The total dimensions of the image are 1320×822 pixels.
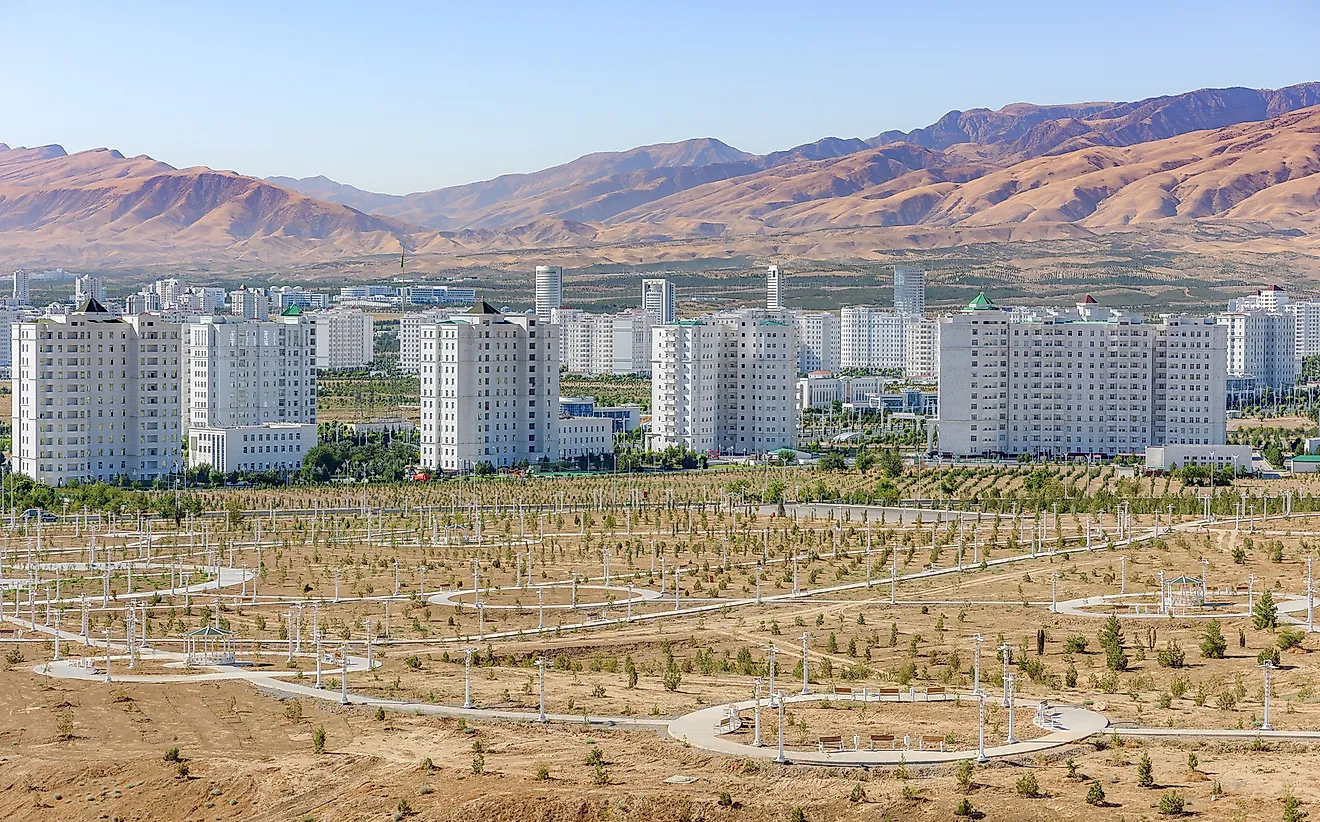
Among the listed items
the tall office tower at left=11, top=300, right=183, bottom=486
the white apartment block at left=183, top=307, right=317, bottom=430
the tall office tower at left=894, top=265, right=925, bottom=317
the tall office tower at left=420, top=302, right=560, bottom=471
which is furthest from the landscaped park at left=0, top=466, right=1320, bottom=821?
the tall office tower at left=894, top=265, right=925, bottom=317

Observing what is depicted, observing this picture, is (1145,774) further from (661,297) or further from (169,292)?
(169,292)

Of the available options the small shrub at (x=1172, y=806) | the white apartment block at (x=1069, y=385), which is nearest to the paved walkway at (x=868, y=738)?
the small shrub at (x=1172, y=806)

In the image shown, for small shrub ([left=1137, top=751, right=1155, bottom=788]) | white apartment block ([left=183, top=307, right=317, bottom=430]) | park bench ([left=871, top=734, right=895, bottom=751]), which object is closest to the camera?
small shrub ([left=1137, top=751, right=1155, bottom=788])

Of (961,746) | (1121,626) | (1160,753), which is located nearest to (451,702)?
(961,746)

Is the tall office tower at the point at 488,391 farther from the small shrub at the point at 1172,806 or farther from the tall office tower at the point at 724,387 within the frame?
the small shrub at the point at 1172,806

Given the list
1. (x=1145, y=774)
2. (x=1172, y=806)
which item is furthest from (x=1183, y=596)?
(x=1172, y=806)

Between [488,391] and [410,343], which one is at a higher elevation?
Result: [410,343]

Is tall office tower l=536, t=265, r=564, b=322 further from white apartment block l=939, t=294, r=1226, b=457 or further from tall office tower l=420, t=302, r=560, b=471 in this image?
tall office tower l=420, t=302, r=560, b=471
